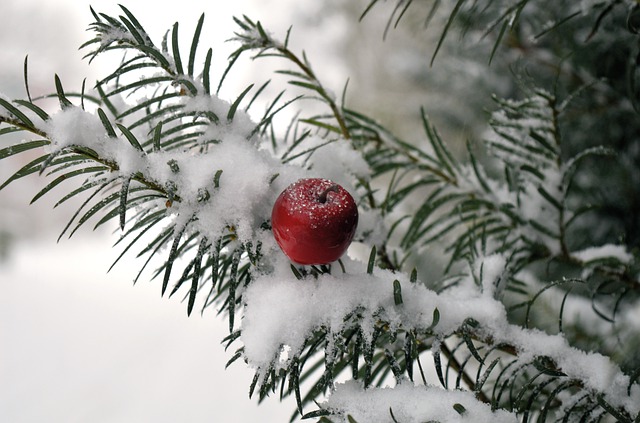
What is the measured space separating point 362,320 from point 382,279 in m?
0.02

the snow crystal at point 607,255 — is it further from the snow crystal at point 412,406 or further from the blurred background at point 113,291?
the blurred background at point 113,291

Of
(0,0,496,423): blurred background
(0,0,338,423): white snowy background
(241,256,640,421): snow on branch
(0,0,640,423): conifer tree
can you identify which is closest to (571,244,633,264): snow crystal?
(0,0,640,423): conifer tree

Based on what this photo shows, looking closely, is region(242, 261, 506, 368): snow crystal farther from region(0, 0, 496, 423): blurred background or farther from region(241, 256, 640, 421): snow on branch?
region(0, 0, 496, 423): blurred background

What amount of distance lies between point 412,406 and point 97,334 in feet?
3.71

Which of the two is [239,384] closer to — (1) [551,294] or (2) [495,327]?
(1) [551,294]

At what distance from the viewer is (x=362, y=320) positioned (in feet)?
0.78

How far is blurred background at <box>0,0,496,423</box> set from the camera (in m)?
1.01

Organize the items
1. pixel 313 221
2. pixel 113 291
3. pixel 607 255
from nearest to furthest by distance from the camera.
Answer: pixel 313 221 → pixel 607 255 → pixel 113 291

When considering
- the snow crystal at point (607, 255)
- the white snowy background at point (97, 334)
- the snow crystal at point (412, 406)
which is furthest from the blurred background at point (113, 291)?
the snow crystal at point (412, 406)

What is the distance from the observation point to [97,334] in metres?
1.22

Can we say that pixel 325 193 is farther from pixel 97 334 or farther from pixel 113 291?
pixel 113 291

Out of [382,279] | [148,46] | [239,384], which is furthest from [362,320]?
[239,384]

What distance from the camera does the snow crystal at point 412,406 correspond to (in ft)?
0.75

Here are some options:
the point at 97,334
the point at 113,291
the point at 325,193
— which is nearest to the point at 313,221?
the point at 325,193
